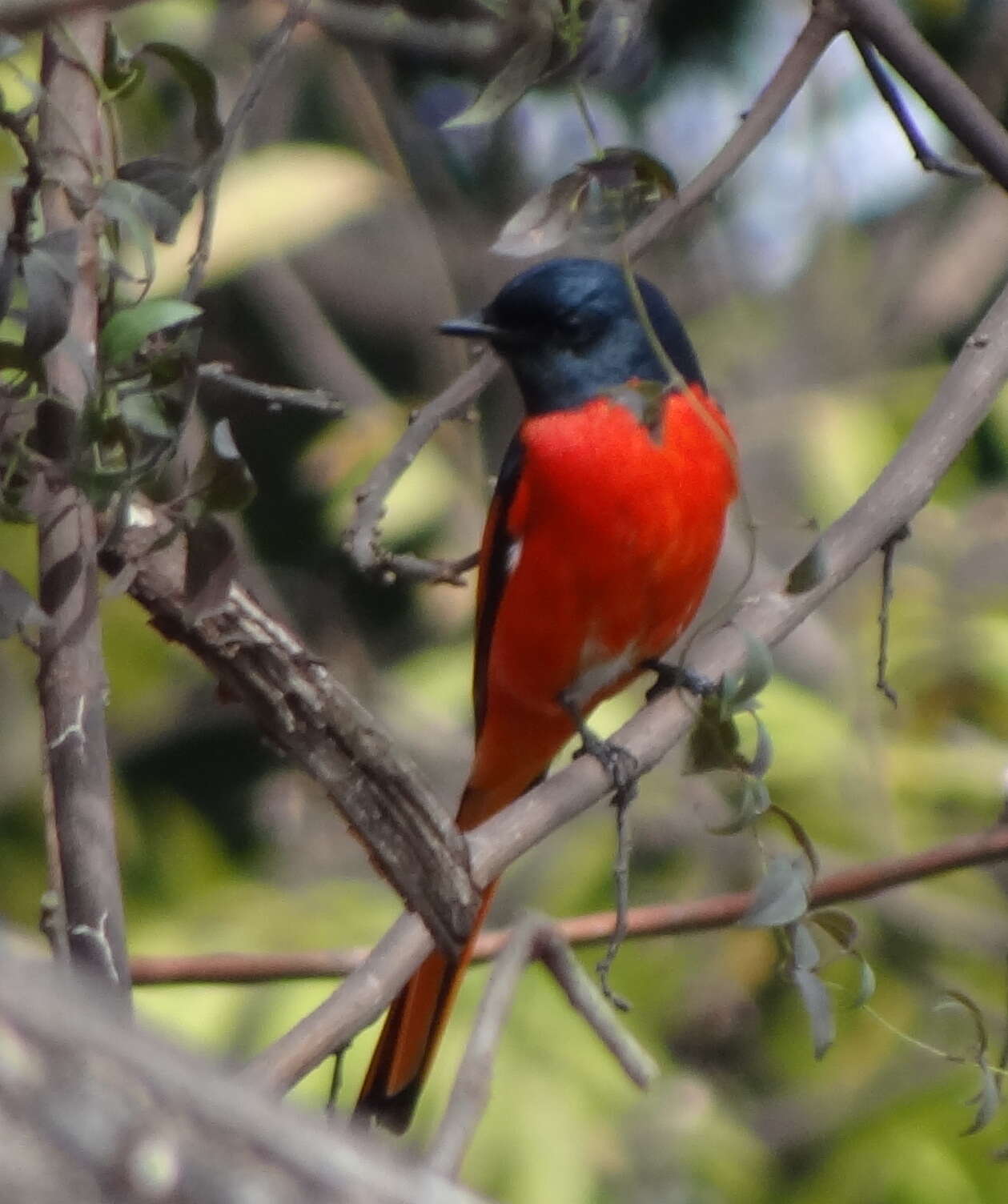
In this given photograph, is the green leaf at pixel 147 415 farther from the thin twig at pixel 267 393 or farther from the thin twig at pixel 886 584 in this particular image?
the thin twig at pixel 886 584

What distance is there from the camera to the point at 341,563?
6301 millimetres

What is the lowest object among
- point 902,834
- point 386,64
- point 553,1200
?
point 902,834

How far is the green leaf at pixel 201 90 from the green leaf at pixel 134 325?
0.87ft

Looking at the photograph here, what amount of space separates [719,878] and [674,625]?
5.19 feet

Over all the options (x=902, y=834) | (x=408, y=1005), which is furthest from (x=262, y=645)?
(x=902, y=834)

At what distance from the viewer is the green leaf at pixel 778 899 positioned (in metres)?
1.73

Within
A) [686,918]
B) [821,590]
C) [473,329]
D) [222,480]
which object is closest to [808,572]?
[821,590]

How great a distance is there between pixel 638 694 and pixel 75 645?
290 centimetres

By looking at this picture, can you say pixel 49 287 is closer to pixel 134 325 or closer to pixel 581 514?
pixel 134 325

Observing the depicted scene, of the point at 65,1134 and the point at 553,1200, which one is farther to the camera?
the point at 553,1200

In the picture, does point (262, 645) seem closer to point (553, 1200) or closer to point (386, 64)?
point (553, 1200)

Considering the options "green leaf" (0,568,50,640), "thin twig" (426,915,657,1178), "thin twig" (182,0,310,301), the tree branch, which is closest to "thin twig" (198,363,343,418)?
"thin twig" (182,0,310,301)

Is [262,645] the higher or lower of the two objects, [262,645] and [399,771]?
the higher

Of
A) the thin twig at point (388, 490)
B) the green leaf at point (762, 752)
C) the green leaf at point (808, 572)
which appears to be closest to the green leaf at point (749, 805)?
the green leaf at point (762, 752)
